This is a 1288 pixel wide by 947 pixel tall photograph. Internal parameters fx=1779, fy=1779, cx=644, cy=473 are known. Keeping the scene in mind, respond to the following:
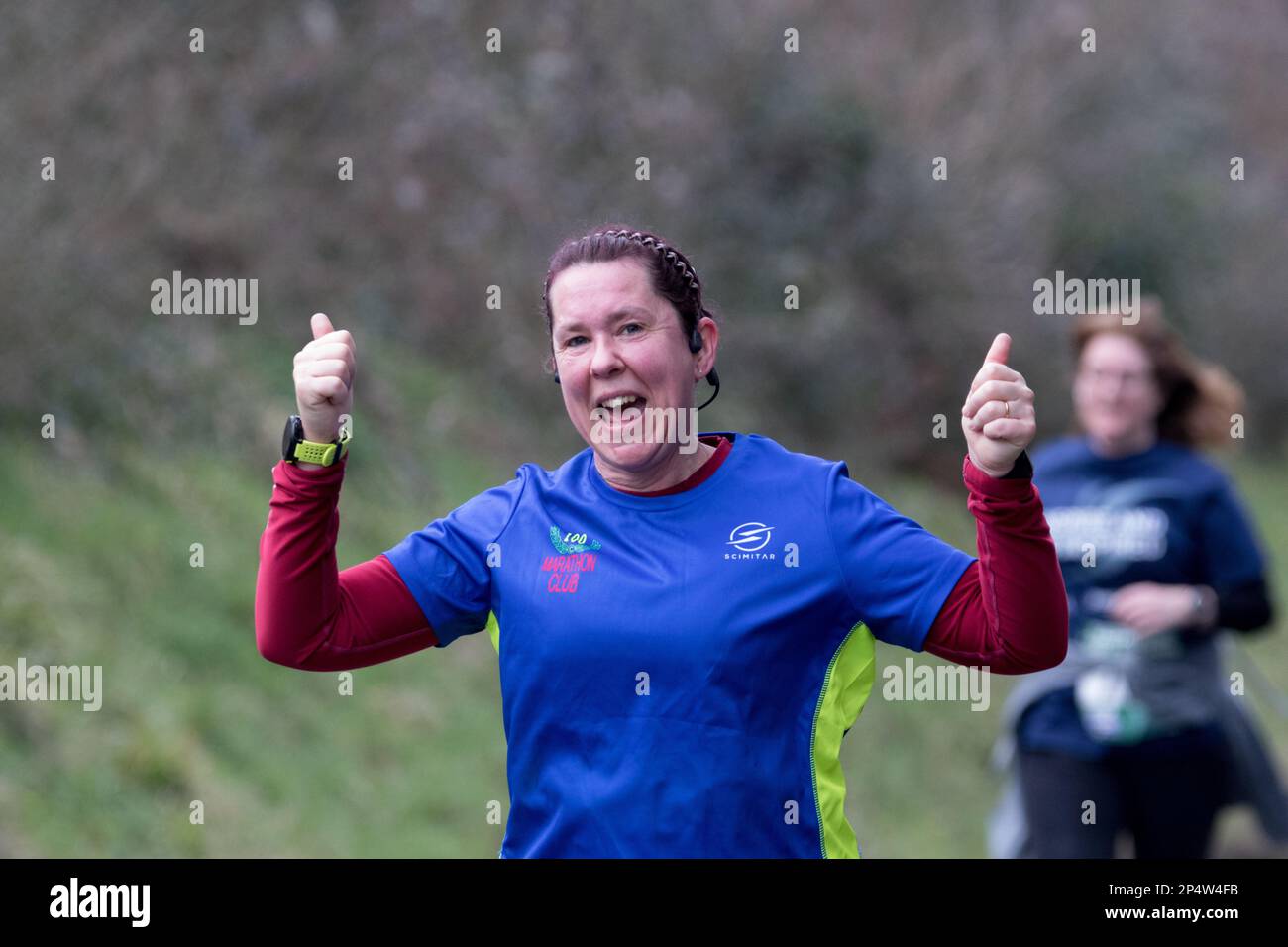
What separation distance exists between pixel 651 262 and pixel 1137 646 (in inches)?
131

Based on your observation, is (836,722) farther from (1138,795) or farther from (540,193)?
(540,193)

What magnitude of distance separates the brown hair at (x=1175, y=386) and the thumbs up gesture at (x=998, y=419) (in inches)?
146

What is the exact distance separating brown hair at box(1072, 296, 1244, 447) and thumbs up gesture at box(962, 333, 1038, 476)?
12.2 feet

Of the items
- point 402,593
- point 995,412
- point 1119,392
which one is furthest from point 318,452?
point 1119,392

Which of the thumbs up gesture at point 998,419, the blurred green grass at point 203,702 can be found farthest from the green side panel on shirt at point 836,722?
the blurred green grass at point 203,702

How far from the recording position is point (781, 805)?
312 cm

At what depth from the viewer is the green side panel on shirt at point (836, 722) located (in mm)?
3170

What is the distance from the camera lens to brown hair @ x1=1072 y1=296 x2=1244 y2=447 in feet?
21.4

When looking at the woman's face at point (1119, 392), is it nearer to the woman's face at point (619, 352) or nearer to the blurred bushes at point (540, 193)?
the woman's face at point (619, 352)

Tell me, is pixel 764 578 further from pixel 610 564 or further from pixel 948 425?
pixel 948 425

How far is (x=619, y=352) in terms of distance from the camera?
3305 mm

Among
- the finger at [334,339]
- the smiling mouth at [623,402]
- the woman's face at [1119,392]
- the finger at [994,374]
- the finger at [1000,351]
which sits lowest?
the finger at [994,374]
